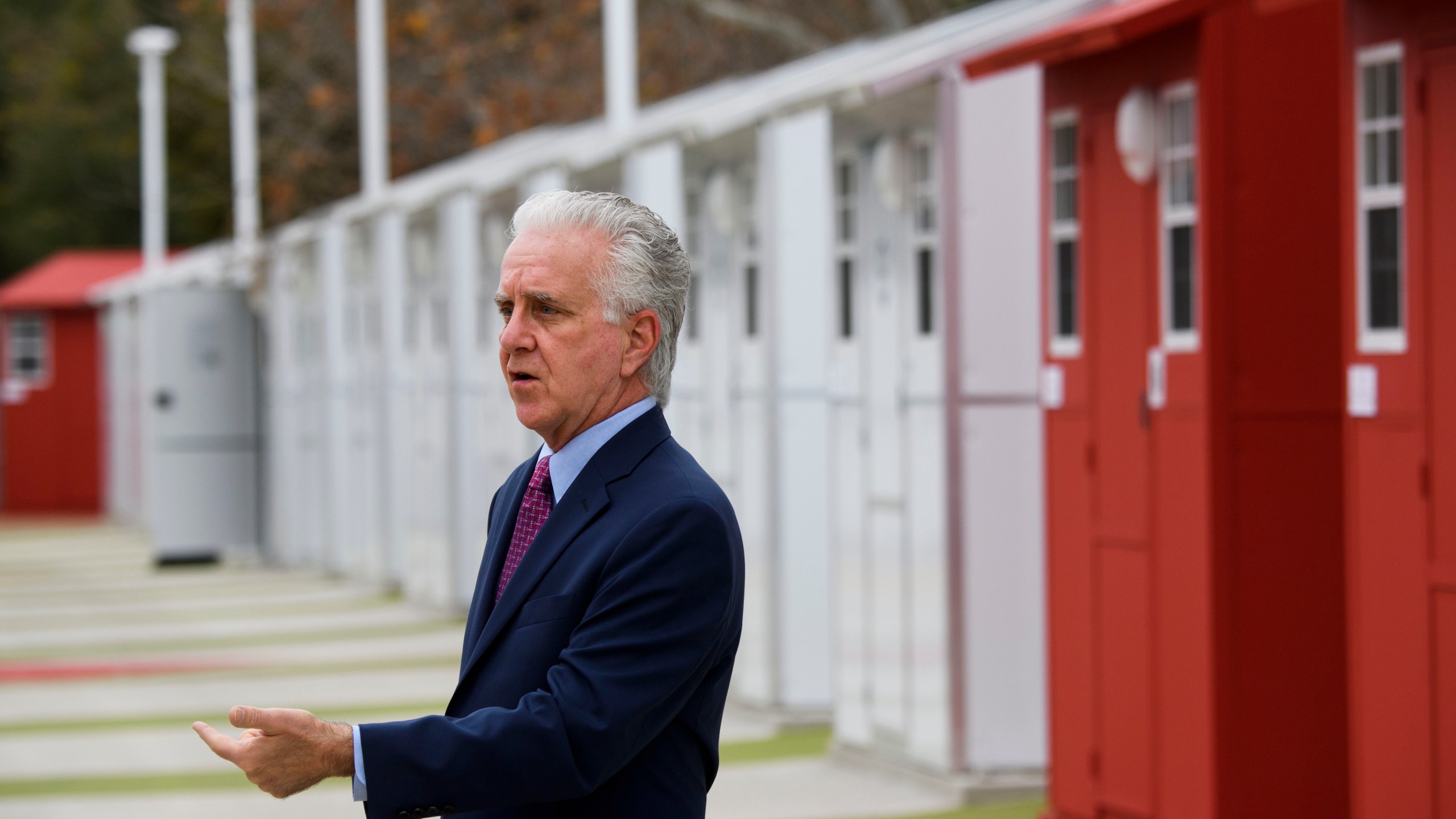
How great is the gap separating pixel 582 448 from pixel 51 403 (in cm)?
3325

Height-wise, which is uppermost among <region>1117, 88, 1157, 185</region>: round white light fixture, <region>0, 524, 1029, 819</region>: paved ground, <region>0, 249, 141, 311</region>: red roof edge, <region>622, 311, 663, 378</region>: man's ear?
<region>0, 249, 141, 311</region>: red roof edge

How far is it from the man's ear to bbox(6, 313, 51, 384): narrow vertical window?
110ft

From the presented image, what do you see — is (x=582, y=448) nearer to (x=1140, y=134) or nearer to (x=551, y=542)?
(x=551, y=542)

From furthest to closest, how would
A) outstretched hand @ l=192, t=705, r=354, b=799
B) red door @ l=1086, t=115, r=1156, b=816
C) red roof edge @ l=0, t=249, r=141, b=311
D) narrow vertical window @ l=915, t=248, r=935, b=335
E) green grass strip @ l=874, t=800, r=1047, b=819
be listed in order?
1. red roof edge @ l=0, t=249, r=141, b=311
2. narrow vertical window @ l=915, t=248, r=935, b=335
3. green grass strip @ l=874, t=800, r=1047, b=819
4. red door @ l=1086, t=115, r=1156, b=816
5. outstretched hand @ l=192, t=705, r=354, b=799

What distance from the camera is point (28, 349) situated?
35406 millimetres

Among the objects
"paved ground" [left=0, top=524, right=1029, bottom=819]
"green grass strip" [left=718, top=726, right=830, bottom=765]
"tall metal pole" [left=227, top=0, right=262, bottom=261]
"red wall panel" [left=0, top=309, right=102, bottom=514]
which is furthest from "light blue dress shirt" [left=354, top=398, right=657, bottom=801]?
"red wall panel" [left=0, top=309, right=102, bottom=514]

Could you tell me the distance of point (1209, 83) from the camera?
6.94 metres

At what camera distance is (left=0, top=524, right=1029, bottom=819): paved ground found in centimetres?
924

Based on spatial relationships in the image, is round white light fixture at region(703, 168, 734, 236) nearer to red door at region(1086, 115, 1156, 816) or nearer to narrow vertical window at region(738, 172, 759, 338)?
narrow vertical window at region(738, 172, 759, 338)

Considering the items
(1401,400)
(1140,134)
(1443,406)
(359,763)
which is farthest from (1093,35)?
(359,763)

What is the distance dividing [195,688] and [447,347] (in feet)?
15.8

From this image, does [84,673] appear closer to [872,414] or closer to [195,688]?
[195,688]

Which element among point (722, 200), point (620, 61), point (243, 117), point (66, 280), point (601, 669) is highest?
point (243, 117)

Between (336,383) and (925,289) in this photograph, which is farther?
(336,383)
